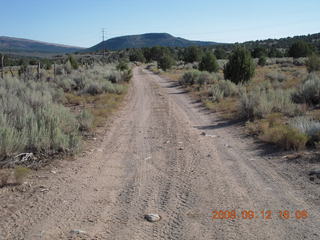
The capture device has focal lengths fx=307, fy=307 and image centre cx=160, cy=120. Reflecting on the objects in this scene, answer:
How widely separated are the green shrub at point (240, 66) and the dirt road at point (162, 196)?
47.8 feet

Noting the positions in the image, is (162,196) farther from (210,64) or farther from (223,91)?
(210,64)

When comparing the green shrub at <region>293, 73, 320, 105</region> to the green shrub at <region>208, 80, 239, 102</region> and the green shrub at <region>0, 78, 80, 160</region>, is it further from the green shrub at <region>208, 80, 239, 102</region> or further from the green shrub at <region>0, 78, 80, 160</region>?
the green shrub at <region>0, 78, 80, 160</region>

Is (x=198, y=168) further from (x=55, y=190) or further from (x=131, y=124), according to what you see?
(x=131, y=124)

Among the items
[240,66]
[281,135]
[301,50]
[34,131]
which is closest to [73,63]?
[240,66]

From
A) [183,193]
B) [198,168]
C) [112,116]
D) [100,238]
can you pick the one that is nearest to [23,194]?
[100,238]

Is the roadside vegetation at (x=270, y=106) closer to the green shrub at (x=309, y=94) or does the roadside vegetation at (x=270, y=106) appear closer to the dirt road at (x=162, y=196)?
the green shrub at (x=309, y=94)

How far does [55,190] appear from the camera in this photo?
534cm

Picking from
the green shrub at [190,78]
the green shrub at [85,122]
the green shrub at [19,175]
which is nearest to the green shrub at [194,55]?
the green shrub at [190,78]

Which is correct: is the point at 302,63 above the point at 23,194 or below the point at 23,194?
above

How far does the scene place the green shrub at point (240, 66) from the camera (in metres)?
21.8

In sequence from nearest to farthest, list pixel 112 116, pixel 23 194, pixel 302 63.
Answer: pixel 23 194 < pixel 112 116 < pixel 302 63

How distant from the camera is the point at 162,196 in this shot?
5.07m

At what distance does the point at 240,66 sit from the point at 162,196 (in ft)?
61.7

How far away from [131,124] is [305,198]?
7.22 metres
